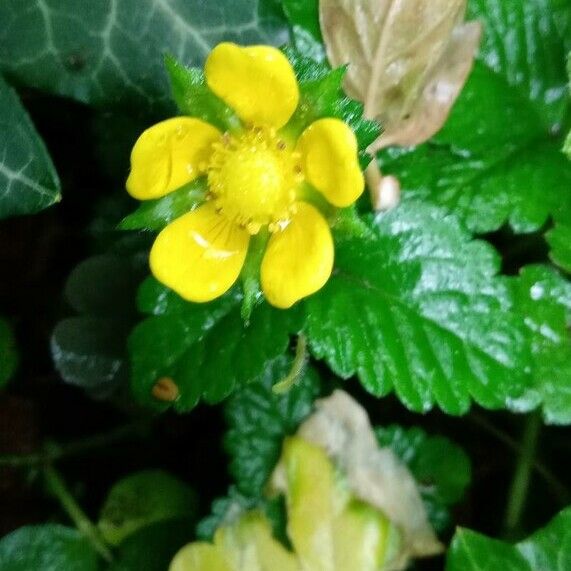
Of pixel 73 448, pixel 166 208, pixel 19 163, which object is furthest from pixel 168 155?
pixel 73 448

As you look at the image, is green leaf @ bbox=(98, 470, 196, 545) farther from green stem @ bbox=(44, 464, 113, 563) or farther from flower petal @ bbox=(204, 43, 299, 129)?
flower petal @ bbox=(204, 43, 299, 129)

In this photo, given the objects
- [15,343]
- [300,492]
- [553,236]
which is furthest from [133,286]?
[553,236]

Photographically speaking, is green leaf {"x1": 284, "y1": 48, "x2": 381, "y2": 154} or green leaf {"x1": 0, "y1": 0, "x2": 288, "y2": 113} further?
green leaf {"x1": 0, "y1": 0, "x2": 288, "y2": 113}

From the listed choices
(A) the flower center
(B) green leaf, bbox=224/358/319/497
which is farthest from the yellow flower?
(B) green leaf, bbox=224/358/319/497

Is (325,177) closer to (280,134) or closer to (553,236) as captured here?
(280,134)

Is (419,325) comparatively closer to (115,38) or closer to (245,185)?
(245,185)

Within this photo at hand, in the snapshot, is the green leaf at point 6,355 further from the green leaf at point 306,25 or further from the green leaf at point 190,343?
the green leaf at point 306,25

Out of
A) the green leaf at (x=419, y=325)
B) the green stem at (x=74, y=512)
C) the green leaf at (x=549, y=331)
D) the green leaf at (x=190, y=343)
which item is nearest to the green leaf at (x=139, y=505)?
the green stem at (x=74, y=512)
